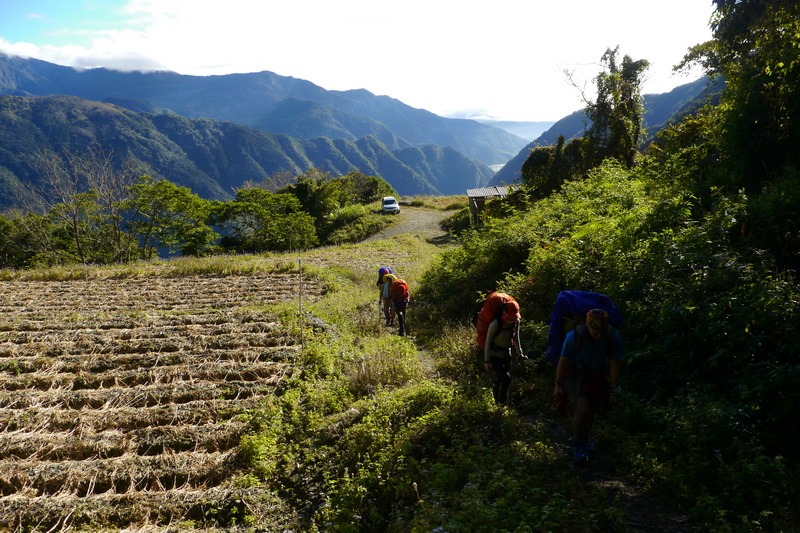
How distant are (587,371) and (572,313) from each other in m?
0.61

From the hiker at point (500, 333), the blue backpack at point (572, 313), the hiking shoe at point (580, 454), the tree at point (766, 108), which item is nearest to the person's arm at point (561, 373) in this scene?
the blue backpack at point (572, 313)

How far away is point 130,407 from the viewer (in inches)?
265

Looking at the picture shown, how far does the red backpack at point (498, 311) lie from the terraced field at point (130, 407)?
10.6ft

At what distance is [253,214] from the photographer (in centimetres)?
3697

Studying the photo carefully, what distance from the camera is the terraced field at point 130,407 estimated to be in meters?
4.73

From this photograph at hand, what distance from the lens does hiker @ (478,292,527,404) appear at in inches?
217

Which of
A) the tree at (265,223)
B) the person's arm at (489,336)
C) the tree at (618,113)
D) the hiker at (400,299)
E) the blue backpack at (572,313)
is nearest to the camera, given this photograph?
the blue backpack at (572,313)

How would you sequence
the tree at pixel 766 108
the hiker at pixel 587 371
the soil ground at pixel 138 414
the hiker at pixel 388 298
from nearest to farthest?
the hiker at pixel 587 371 < the soil ground at pixel 138 414 < the tree at pixel 766 108 < the hiker at pixel 388 298

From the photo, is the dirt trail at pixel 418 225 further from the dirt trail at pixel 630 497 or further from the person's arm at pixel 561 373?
the person's arm at pixel 561 373

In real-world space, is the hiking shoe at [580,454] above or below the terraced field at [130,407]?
above

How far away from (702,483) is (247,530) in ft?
14.1

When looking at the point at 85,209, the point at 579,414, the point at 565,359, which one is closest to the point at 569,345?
the point at 565,359

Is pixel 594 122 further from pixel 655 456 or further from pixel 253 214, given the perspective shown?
pixel 253 214

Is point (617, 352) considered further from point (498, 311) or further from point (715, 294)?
point (715, 294)
